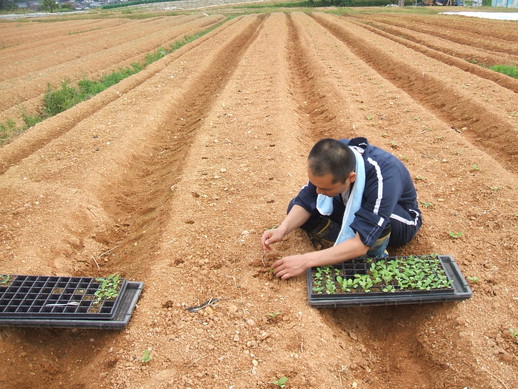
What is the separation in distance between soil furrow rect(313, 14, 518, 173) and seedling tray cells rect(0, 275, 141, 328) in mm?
5201

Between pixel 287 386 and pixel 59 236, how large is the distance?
286cm

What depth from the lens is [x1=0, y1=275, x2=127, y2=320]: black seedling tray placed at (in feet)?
9.72

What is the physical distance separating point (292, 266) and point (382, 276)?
0.71 metres

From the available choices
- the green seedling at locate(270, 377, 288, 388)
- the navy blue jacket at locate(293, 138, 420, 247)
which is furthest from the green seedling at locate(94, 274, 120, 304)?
the navy blue jacket at locate(293, 138, 420, 247)

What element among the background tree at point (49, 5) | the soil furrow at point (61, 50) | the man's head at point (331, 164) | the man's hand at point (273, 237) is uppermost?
the background tree at point (49, 5)

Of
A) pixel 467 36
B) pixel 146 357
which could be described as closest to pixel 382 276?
pixel 146 357

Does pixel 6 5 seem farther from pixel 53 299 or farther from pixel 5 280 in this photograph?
pixel 53 299

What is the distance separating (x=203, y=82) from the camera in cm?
1040

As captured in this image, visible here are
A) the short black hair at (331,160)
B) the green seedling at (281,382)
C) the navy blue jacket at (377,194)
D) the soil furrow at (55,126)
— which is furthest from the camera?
the soil furrow at (55,126)

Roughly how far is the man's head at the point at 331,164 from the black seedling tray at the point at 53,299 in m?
1.81

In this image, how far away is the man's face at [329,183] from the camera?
2.72m

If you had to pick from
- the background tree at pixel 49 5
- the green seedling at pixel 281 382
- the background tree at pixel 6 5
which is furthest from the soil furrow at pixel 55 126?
the background tree at pixel 6 5

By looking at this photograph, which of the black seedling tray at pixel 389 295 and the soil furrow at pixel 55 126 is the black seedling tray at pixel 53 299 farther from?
the soil furrow at pixel 55 126

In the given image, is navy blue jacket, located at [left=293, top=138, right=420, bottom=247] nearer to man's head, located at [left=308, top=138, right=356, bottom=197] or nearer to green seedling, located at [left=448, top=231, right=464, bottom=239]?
man's head, located at [left=308, top=138, right=356, bottom=197]
